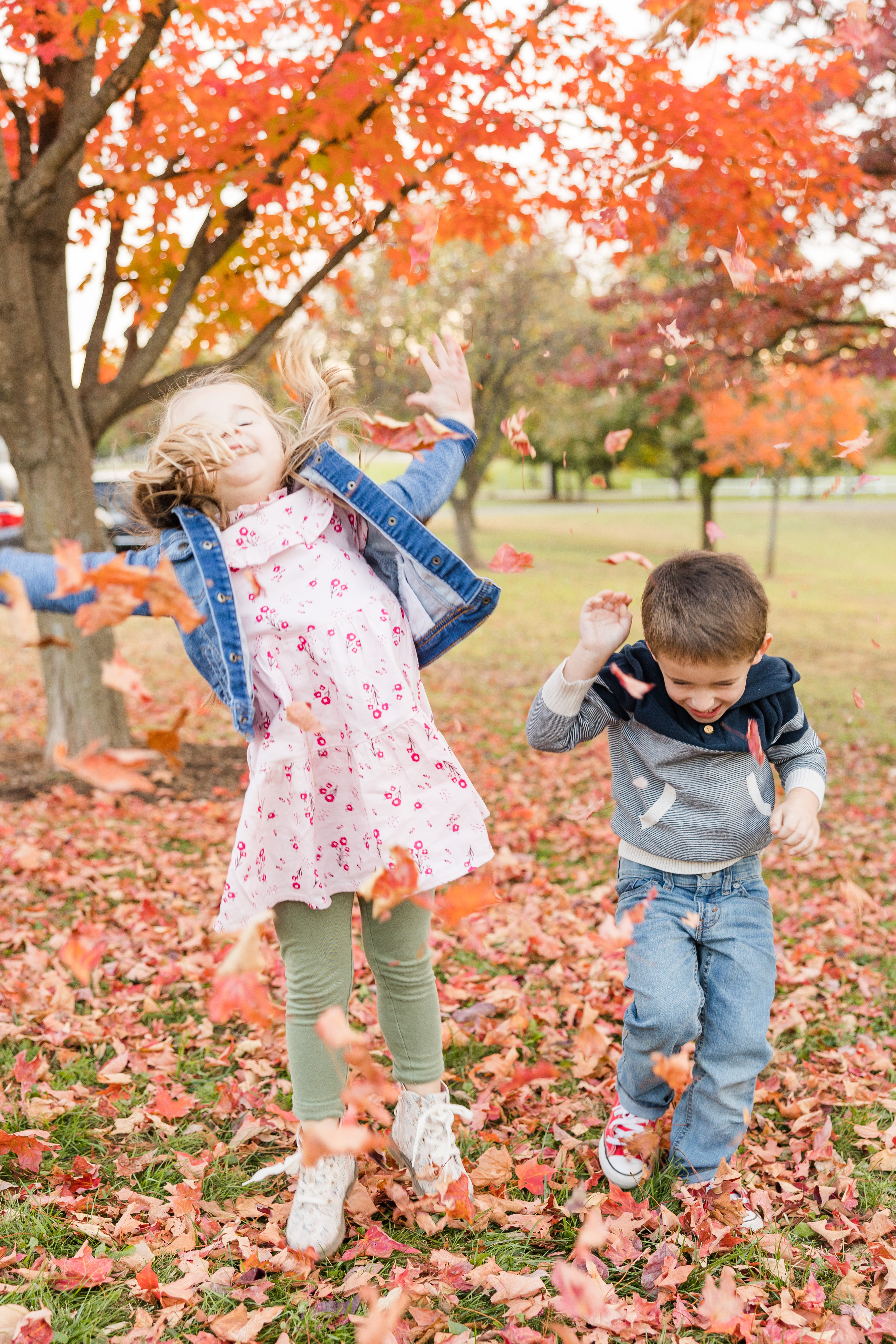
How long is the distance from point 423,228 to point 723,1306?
4587 mm

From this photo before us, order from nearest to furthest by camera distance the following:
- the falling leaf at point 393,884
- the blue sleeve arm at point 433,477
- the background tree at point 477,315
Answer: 1. the falling leaf at point 393,884
2. the blue sleeve arm at point 433,477
3. the background tree at point 477,315

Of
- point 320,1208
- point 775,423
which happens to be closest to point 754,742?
point 320,1208

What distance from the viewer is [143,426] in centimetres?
262

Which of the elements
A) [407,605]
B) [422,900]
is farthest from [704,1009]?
[407,605]

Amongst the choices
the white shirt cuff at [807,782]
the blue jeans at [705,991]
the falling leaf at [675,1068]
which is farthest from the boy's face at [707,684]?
the falling leaf at [675,1068]

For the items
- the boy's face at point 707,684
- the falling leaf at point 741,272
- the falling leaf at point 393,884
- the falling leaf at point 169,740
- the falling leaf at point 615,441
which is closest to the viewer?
the falling leaf at point 169,740

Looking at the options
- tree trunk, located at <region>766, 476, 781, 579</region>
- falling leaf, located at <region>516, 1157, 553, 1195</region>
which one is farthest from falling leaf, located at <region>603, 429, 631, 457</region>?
tree trunk, located at <region>766, 476, 781, 579</region>

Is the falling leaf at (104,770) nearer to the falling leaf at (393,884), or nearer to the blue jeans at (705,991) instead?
the falling leaf at (393,884)

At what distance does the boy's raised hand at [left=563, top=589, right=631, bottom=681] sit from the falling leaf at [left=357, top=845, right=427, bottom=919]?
20.7 inches

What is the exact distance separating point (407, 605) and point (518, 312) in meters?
17.6

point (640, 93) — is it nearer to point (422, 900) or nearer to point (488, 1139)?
point (422, 900)

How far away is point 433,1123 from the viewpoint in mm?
2453

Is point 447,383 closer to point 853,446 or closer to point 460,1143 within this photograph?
point 853,446

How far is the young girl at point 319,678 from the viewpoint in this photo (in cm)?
225
